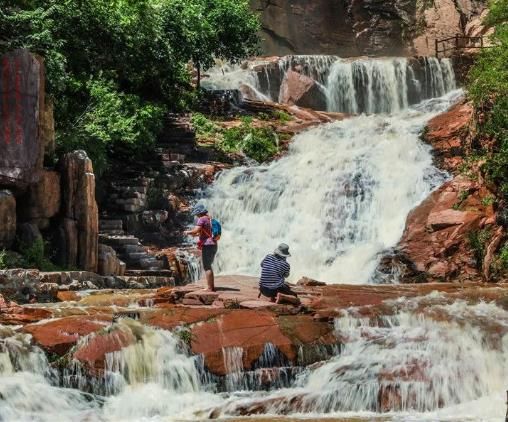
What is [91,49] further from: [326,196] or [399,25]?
[399,25]

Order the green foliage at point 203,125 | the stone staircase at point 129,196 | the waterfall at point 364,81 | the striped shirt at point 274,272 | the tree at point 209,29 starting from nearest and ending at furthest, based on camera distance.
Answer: the striped shirt at point 274,272 < the stone staircase at point 129,196 < the tree at point 209,29 < the green foliage at point 203,125 < the waterfall at point 364,81

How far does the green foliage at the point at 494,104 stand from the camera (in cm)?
1980

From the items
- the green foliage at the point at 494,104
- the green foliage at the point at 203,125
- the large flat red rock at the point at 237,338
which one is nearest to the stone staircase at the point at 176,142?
the green foliage at the point at 203,125

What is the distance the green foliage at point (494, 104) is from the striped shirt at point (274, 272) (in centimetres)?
812

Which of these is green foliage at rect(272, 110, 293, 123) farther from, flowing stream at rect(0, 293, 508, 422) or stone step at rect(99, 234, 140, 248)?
flowing stream at rect(0, 293, 508, 422)

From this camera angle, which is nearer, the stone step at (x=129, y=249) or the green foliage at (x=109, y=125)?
the stone step at (x=129, y=249)

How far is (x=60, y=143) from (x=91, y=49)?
5.79 m

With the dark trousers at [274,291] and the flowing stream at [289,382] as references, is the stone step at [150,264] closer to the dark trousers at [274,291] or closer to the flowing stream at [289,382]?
the dark trousers at [274,291]

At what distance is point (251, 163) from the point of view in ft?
88.7

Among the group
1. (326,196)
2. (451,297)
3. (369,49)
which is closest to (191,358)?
(451,297)

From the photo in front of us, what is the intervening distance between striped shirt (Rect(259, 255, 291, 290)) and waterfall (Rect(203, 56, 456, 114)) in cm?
2132

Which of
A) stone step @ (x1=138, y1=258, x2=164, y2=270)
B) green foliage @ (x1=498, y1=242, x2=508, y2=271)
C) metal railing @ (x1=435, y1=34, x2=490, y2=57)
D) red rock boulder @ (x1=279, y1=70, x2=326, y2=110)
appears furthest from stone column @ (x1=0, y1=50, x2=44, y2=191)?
metal railing @ (x1=435, y1=34, x2=490, y2=57)

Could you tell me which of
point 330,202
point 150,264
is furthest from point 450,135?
point 150,264

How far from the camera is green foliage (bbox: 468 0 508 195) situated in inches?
779
